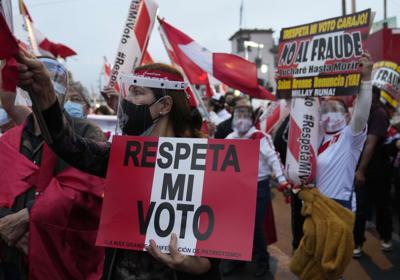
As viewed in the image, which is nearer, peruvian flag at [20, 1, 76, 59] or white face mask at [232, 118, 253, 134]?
white face mask at [232, 118, 253, 134]

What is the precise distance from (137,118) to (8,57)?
2.79ft

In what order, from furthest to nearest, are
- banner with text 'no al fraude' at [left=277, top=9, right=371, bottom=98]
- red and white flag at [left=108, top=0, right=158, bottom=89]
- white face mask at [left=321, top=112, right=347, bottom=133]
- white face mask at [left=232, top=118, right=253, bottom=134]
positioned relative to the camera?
1. white face mask at [left=232, top=118, right=253, bottom=134]
2. white face mask at [left=321, top=112, right=347, bottom=133]
3. red and white flag at [left=108, top=0, right=158, bottom=89]
4. banner with text 'no al fraude' at [left=277, top=9, right=371, bottom=98]

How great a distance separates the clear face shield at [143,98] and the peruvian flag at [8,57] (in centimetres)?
79

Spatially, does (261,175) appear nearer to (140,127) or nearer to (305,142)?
(305,142)

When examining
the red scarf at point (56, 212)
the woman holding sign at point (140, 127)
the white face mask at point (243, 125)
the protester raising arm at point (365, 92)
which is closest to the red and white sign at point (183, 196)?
the woman holding sign at point (140, 127)

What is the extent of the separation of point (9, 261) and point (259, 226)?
3069mm

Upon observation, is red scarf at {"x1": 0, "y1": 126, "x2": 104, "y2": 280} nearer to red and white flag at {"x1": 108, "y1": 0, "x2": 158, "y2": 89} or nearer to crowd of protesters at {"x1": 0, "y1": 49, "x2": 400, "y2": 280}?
crowd of protesters at {"x1": 0, "y1": 49, "x2": 400, "y2": 280}

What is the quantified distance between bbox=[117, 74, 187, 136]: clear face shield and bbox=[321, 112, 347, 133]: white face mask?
2489mm

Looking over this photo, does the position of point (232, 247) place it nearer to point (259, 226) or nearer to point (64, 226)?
point (64, 226)

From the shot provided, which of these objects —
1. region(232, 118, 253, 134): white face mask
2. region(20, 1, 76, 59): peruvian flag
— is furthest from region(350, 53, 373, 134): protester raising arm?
region(20, 1, 76, 59): peruvian flag

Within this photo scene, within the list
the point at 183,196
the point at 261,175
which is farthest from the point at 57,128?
the point at 261,175

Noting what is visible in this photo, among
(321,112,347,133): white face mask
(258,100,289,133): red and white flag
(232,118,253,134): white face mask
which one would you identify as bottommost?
(258,100,289,133): red and white flag

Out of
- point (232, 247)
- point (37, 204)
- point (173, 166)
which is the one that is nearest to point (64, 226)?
point (37, 204)

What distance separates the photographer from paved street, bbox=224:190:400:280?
194 inches
